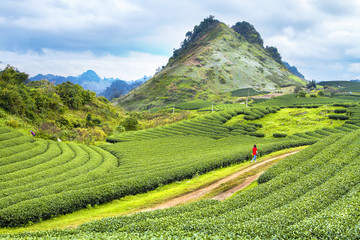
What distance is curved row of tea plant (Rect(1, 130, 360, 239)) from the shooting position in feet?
39.5

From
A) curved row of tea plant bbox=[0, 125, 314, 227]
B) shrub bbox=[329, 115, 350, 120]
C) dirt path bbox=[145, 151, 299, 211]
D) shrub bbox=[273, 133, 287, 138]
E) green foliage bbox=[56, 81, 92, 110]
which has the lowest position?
dirt path bbox=[145, 151, 299, 211]

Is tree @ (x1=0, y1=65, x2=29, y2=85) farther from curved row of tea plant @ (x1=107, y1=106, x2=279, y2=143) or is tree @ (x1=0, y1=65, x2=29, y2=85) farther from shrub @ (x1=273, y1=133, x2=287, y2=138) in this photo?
shrub @ (x1=273, y1=133, x2=287, y2=138)

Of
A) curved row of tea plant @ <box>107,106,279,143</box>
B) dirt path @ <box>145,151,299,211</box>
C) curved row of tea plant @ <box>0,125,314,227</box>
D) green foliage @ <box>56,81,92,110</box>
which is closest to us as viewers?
curved row of tea plant @ <box>0,125,314,227</box>

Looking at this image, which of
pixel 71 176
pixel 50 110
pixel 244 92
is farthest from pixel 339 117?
pixel 244 92

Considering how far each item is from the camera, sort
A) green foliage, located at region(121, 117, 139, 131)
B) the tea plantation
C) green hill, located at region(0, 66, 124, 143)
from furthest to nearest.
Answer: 1. green foliage, located at region(121, 117, 139, 131)
2. green hill, located at region(0, 66, 124, 143)
3. the tea plantation

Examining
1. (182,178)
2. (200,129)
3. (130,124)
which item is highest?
(130,124)

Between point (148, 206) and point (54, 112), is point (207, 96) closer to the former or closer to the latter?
point (54, 112)

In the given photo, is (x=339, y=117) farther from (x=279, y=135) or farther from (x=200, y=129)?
(x=200, y=129)

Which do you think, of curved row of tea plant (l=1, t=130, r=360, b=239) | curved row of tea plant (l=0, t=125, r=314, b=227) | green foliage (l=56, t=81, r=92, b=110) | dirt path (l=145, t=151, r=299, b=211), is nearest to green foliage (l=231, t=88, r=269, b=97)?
green foliage (l=56, t=81, r=92, b=110)

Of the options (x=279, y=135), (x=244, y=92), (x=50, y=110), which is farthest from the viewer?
(x=244, y=92)

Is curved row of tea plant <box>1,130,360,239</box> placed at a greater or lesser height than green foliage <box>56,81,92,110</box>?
lesser

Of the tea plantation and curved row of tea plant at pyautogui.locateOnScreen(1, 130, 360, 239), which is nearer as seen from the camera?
curved row of tea plant at pyautogui.locateOnScreen(1, 130, 360, 239)

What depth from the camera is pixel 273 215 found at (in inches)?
567

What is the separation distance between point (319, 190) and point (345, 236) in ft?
26.5
